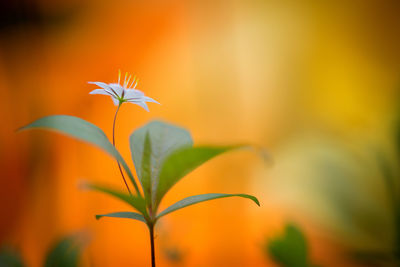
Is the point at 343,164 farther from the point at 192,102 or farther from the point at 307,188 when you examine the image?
the point at 192,102

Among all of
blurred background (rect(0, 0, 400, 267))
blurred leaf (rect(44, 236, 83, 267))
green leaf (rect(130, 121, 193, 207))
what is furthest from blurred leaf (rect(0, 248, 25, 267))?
blurred background (rect(0, 0, 400, 267))

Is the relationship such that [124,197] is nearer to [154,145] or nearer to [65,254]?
[154,145]

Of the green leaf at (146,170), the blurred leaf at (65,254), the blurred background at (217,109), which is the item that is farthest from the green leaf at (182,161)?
the blurred background at (217,109)

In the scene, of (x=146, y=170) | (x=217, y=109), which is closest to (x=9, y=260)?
(x=146, y=170)

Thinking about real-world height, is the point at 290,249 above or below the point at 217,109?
below

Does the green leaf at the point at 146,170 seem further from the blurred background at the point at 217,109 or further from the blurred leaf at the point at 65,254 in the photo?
the blurred background at the point at 217,109
